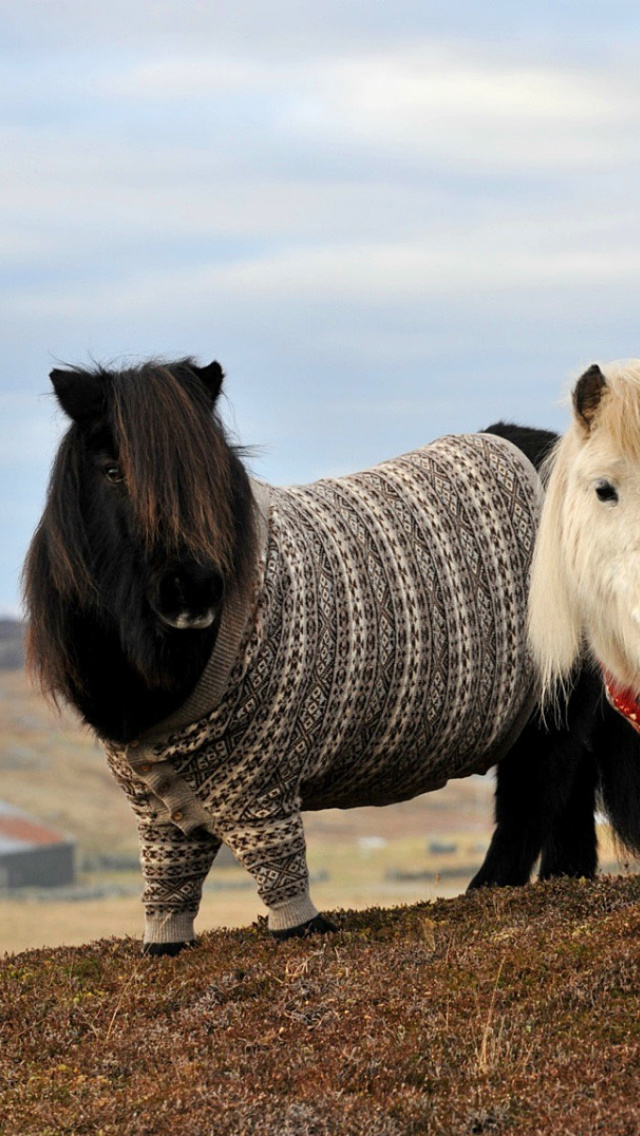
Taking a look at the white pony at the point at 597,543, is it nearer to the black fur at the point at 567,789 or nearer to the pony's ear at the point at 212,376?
the pony's ear at the point at 212,376

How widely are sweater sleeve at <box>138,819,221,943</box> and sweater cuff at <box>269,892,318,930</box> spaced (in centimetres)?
42

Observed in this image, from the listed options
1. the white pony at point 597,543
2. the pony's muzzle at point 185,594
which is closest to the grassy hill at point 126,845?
the pony's muzzle at point 185,594

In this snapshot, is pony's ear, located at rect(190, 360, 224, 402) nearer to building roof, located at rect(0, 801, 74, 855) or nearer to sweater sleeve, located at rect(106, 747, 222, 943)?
sweater sleeve, located at rect(106, 747, 222, 943)

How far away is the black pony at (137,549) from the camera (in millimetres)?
6430

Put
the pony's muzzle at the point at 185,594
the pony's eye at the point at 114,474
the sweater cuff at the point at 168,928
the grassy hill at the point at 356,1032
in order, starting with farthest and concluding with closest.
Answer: the sweater cuff at the point at 168,928, the pony's eye at the point at 114,474, the pony's muzzle at the point at 185,594, the grassy hill at the point at 356,1032

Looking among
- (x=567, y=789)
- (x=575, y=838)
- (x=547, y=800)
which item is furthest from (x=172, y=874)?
(x=575, y=838)

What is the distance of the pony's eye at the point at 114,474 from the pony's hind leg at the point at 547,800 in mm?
2939

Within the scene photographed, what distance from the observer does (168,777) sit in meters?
6.98

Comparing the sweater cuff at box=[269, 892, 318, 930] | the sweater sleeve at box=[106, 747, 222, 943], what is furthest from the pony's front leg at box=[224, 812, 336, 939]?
the sweater sleeve at box=[106, 747, 222, 943]

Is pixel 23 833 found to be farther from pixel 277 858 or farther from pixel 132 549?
pixel 132 549

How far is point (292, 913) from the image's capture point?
7.20m

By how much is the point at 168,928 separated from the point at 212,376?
272cm

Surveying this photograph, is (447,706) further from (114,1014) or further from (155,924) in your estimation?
(114,1014)

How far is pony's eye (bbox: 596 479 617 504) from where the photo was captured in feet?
19.4
